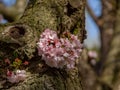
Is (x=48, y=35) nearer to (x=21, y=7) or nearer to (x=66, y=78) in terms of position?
(x=66, y=78)

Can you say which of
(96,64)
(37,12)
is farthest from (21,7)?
(37,12)

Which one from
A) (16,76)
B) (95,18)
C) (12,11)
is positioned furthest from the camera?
(95,18)

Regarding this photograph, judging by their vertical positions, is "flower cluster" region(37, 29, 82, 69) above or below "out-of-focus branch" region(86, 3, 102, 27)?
above

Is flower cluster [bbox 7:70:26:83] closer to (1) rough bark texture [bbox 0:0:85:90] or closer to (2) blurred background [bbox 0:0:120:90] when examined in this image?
(1) rough bark texture [bbox 0:0:85:90]

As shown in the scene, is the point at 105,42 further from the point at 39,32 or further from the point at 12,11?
A: the point at 39,32

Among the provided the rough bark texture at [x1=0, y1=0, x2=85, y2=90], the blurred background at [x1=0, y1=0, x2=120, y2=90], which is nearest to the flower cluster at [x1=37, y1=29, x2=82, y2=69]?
the rough bark texture at [x1=0, y1=0, x2=85, y2=90]

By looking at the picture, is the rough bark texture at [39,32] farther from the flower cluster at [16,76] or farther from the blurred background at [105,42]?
the blurred background at [105,42]

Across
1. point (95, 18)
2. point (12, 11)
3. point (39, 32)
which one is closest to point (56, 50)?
point (39, 32)
